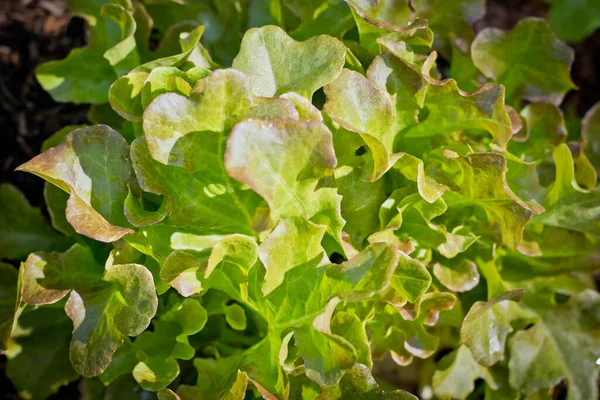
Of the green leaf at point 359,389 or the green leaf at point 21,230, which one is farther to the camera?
the green leaf at point 21,230

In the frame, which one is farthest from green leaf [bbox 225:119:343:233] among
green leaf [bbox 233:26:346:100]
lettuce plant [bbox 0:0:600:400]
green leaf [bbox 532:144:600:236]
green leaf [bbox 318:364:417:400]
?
green leaf [bbox 532:144:600:236]

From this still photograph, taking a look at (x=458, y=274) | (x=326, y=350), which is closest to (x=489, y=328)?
(x=458, y=274)

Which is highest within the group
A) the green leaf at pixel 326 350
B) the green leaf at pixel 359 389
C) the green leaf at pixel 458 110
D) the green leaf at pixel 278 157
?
the green leaf at pixel 278 157

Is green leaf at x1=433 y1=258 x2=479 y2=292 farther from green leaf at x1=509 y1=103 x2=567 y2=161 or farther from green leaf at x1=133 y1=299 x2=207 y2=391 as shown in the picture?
green leaf at x1=133 y1=299 x2=207 y2=391

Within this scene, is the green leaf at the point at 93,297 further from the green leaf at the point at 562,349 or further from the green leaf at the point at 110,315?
the green leaf at the point at 562,349

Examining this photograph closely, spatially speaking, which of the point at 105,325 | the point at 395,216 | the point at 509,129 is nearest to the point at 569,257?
the point at 509,129

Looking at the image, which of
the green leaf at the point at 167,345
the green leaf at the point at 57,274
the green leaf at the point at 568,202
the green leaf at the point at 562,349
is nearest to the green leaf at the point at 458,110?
the green leaf at the point at 568,202

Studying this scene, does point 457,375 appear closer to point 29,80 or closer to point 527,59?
point 527,59

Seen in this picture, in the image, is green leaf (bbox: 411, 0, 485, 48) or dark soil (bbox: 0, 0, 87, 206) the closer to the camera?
green leaf (bbox: 411, 0, 485, 48)

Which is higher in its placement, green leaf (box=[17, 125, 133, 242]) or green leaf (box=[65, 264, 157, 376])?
green leaf (box=[17, 125, 133, 242])
